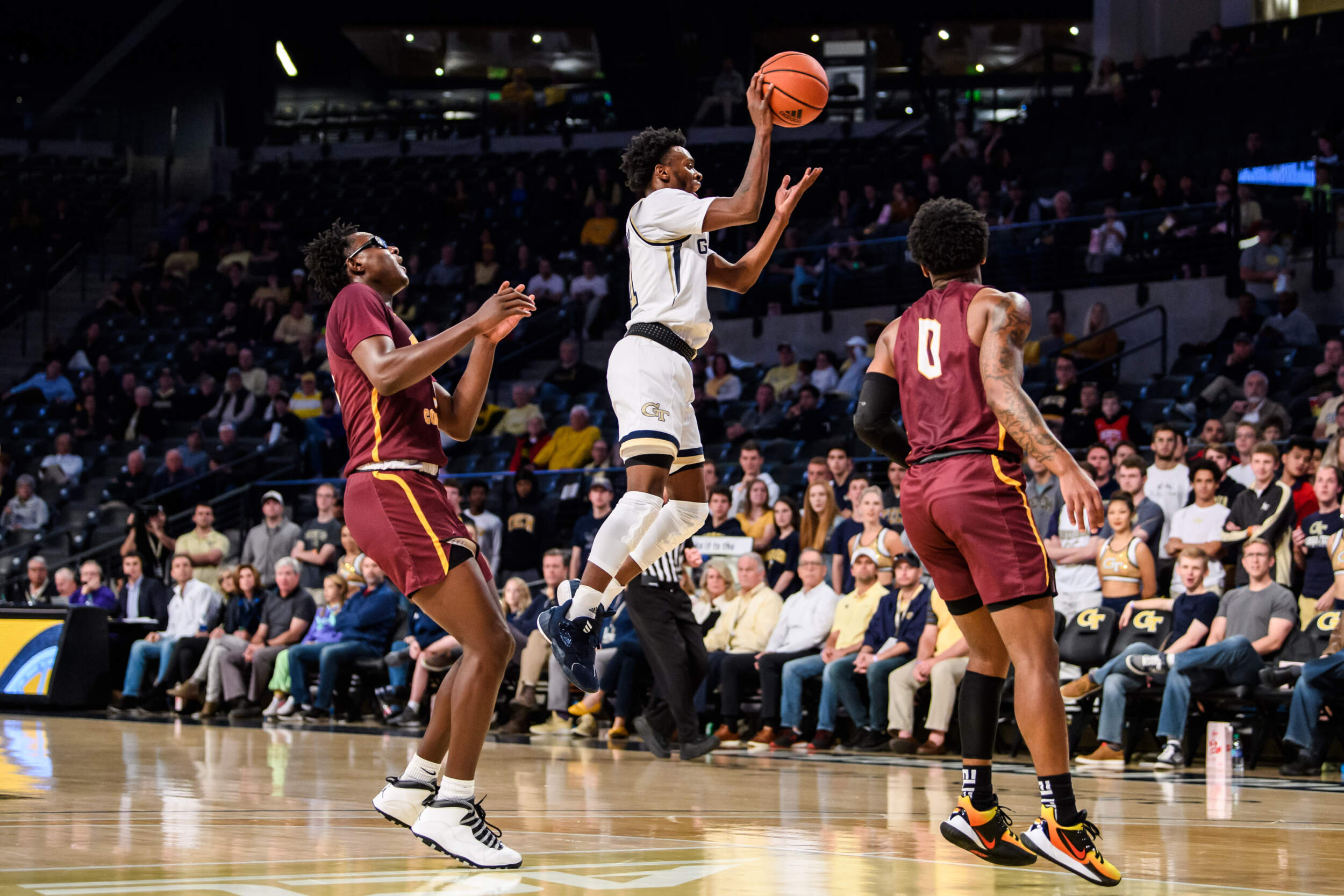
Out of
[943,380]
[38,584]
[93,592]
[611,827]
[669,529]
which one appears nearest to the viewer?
[943,380]

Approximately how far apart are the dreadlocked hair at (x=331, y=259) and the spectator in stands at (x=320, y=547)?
9.07 meters

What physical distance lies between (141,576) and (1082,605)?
9.08m

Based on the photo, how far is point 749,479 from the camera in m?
12.4

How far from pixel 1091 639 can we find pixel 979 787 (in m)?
5.40

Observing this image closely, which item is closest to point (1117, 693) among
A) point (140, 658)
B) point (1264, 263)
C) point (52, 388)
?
point (1264, 263)

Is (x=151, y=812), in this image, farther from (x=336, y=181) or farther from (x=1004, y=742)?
(x=336, y=181)

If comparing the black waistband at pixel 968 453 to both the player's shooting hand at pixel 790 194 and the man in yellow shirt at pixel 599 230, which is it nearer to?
the player's shooting hand at pixel 790 194

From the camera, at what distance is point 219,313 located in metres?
22.0

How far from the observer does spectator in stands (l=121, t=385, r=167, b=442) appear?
62.0 feet

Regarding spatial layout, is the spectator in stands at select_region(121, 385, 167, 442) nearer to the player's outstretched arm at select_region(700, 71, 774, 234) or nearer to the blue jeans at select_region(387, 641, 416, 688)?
the blue jeans at select_region(387, 641, 416, 688)

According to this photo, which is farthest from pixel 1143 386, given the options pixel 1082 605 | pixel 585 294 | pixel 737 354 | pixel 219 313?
pixel 219 313

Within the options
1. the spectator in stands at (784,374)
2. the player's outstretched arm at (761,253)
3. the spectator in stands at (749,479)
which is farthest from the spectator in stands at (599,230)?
the player's outstretched arm at (761,253)

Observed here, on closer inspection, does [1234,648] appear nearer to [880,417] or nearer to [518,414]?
[880,417]

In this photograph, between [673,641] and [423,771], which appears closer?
[423,771]
